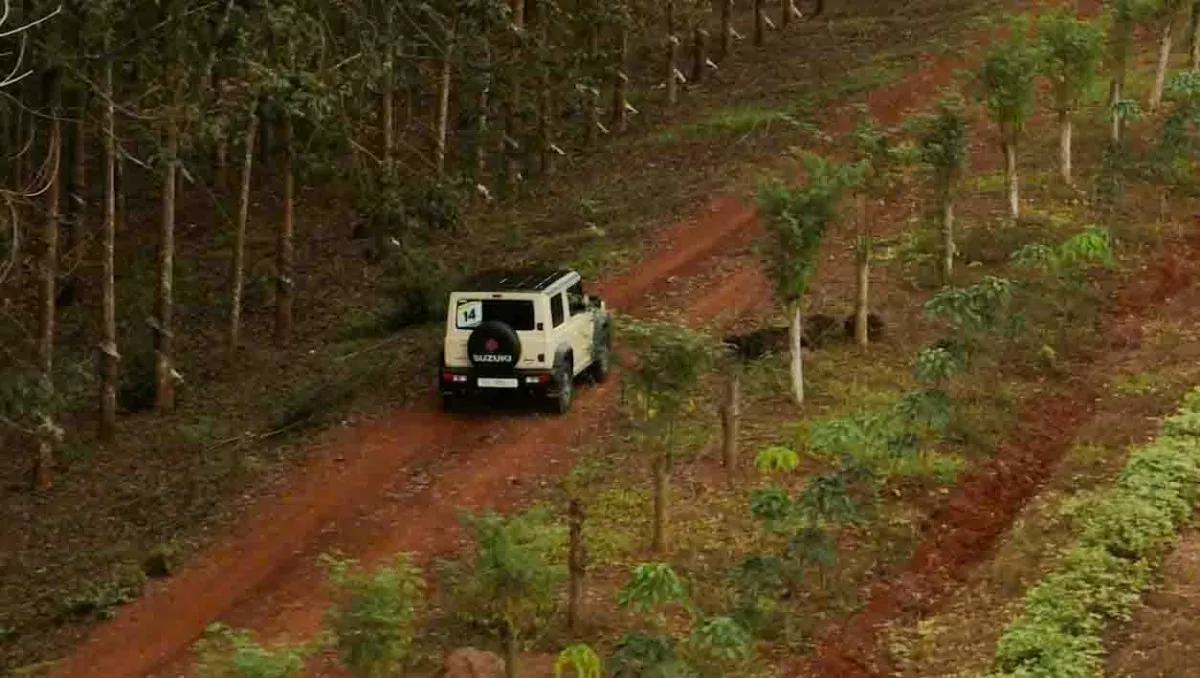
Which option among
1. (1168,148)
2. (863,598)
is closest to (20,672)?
(863,598)

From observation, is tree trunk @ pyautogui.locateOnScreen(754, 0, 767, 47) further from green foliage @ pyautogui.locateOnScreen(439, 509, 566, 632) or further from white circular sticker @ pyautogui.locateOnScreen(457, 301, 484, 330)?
green foliage @ pyautogui.locateOnScreen(439, 509, 566, 632)

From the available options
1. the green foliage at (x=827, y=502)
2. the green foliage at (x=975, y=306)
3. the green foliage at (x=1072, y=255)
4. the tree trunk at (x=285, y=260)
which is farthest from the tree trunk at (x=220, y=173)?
the green foliage at (x=827, y=502)

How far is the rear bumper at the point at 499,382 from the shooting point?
19500 millimetres

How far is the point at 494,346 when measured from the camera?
19359 mm

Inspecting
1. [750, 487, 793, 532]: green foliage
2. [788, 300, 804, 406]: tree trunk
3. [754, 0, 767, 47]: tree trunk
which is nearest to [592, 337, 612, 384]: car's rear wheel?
[788, 300, 804, 406]: tree trunk

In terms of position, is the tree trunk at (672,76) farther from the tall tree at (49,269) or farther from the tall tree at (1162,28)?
the tall tree at (49,269)

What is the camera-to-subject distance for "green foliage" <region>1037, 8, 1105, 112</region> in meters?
24.5

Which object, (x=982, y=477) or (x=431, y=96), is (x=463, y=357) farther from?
(x=431, y=96)

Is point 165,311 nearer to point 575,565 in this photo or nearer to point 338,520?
point 338,520

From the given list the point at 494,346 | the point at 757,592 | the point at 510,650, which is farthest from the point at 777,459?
the point at 494,346

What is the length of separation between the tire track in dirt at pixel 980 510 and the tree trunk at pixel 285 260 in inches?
519

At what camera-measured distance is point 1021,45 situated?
23312 millimetres

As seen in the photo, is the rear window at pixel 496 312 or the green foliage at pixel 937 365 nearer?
the green foliage at pixel 937 365

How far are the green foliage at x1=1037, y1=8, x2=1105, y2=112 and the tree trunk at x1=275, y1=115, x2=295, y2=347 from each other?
13211 mm
